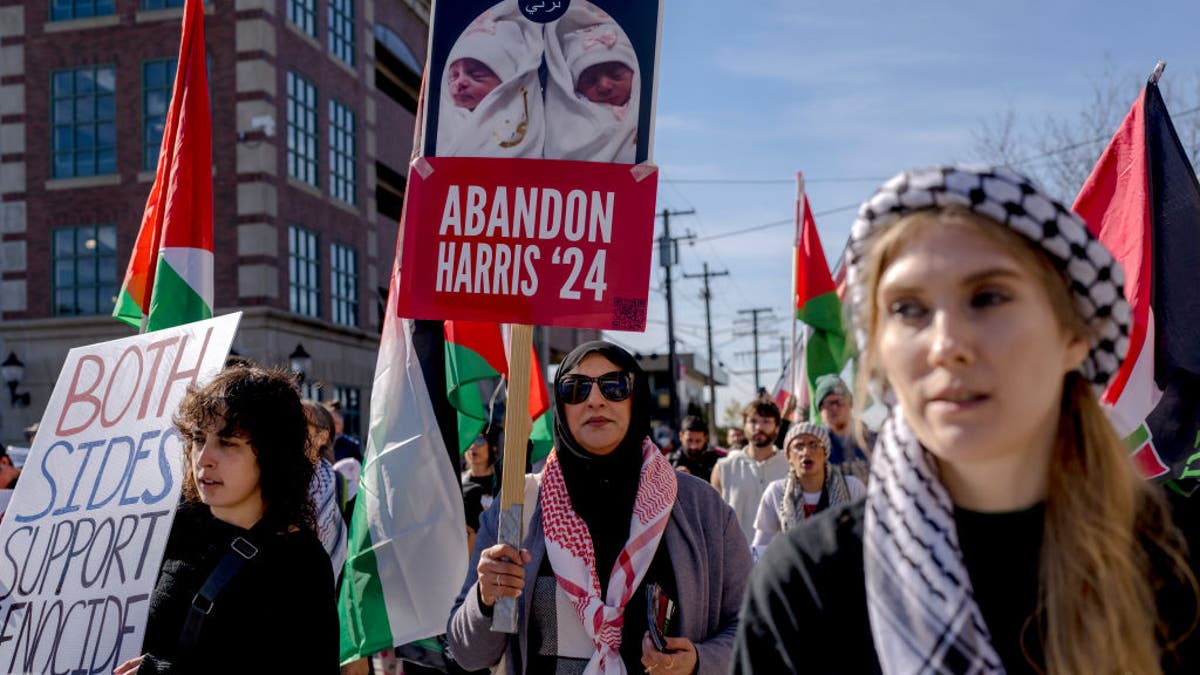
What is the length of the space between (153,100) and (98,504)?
26855mm

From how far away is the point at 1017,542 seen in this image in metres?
1.57

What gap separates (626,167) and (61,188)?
2832 cm

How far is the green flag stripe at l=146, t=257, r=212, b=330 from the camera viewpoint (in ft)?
17.4

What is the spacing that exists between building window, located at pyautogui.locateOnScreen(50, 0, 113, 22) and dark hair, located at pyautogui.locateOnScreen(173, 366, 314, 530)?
28464 millimetres

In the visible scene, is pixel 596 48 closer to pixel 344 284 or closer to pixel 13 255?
pixel 13 255

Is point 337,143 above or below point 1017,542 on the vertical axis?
above

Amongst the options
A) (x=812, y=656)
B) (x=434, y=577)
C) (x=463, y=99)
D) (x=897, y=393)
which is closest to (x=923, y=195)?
(x=897, y=393)

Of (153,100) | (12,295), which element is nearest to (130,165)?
(153,100)

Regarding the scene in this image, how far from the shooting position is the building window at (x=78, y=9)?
1120 inches

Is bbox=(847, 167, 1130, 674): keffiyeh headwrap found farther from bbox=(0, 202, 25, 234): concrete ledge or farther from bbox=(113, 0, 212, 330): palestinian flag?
bbox=(0, 202, 25, 234): concrete ledge

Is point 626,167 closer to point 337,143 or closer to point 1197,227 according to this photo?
point 1197,227

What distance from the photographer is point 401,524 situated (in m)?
5.56

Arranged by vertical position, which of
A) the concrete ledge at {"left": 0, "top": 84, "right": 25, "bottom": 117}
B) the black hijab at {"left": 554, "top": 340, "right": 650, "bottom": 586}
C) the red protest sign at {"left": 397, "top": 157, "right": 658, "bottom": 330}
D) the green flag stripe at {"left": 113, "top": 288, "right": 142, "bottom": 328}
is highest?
the concrete ledge at {"left": 0, "top": 84, "right": 25, "bottom": 117}

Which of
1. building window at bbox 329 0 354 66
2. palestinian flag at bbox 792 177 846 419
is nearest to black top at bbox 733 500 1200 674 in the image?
palestinian flag at bbox 792 177 846 419
